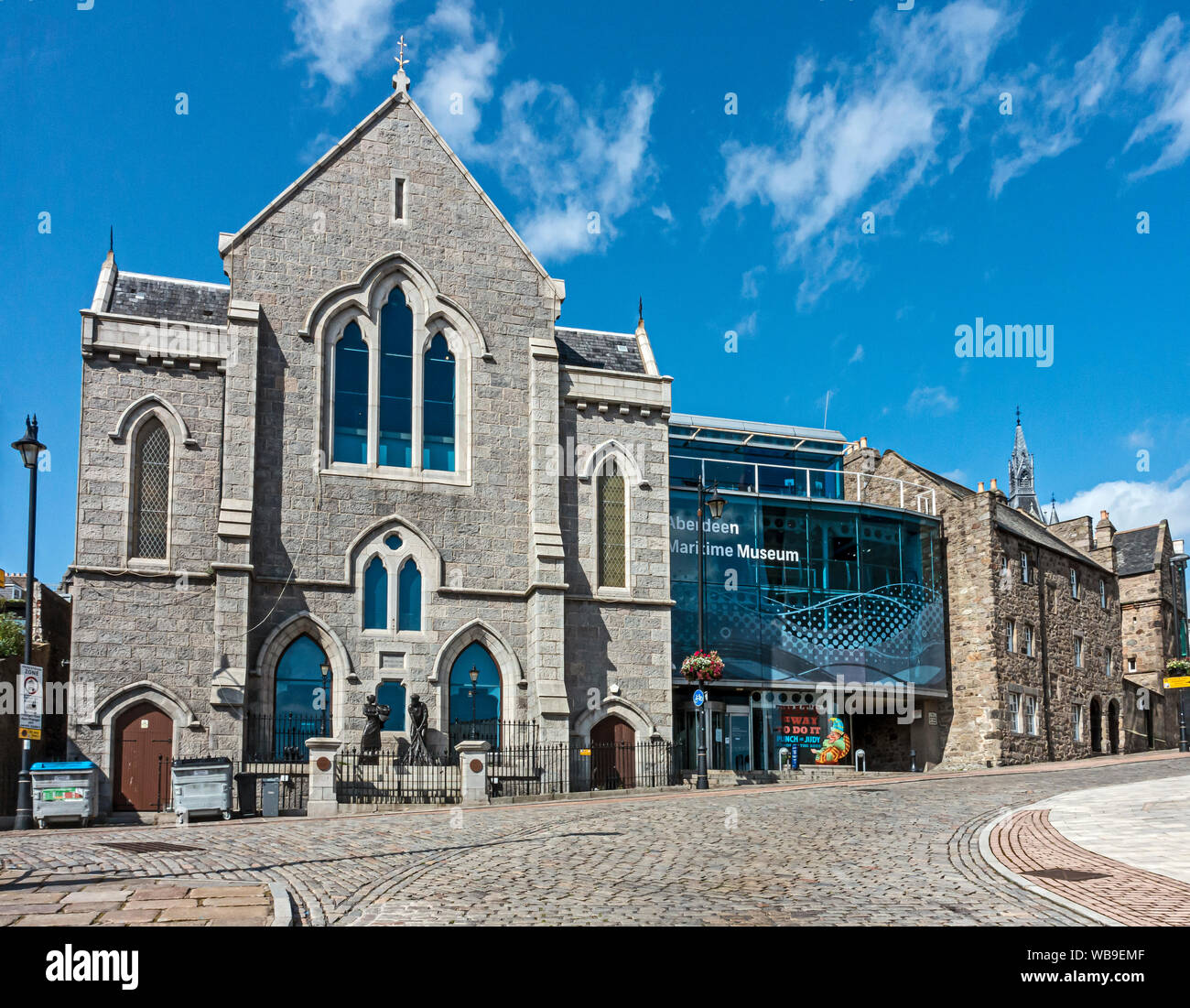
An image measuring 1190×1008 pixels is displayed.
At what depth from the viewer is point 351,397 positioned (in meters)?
31.9

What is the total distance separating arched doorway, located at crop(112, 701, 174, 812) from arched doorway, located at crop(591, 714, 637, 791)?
10.6 metres

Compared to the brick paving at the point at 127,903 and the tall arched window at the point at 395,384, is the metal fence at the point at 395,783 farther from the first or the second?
the brick paving at the point at 127,903

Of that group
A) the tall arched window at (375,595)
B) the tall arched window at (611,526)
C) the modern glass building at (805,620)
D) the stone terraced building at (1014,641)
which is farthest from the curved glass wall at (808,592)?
the tall arched window at (375,595)

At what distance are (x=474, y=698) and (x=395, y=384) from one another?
8611mm

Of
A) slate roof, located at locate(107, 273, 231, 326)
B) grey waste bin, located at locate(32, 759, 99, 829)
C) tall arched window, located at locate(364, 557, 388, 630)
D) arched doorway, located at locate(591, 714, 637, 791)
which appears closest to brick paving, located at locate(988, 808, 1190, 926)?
arched doorway, located at locate(591, 714, 637, 791)

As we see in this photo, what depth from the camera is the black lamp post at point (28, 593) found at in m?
22.5

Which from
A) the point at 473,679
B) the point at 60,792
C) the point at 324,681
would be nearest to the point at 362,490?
the point at 324,681

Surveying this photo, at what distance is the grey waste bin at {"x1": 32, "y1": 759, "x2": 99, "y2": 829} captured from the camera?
75.4ft

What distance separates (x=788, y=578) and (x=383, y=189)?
57.0 feet

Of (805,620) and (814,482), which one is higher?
(814,482)

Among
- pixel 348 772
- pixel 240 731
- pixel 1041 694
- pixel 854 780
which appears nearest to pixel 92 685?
pixel 240 731

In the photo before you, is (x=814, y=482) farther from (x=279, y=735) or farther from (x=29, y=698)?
(x=29, y=698)
